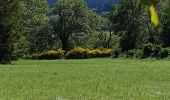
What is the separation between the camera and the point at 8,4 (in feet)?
125

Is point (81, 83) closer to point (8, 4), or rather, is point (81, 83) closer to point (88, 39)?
point (8, 4)

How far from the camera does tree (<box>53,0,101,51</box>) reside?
75.9 meters

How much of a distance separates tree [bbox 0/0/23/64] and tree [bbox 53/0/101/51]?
1409 inches

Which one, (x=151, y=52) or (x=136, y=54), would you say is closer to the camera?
(x=151, y=52)

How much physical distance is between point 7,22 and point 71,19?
3977 cm

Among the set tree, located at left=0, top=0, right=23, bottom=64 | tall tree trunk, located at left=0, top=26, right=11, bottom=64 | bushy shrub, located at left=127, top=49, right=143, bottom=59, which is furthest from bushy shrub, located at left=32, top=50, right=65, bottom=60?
tall tree trunk, located at left=0, top=26, right=11, bottom=64

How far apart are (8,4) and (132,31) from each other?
1193 inches

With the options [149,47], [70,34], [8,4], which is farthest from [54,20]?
[8,4]

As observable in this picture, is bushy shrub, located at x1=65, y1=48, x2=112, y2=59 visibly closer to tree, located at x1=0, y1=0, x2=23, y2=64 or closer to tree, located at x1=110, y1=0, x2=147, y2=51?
tree, located at x1=110, y1=0, x2=147, y2=51

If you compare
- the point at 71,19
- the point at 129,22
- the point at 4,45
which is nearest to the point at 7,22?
the point at 4,45

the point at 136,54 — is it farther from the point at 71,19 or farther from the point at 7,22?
the point at 71,19

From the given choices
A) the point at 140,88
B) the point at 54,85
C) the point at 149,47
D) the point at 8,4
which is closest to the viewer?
the point at 140,88

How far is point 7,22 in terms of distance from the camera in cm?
3753

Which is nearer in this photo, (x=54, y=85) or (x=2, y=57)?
(x=54, y=85)
